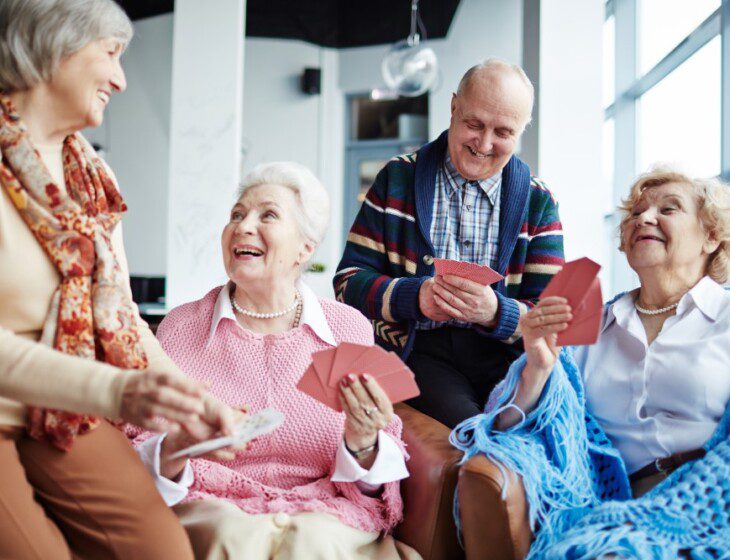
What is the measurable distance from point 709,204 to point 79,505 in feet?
5.60

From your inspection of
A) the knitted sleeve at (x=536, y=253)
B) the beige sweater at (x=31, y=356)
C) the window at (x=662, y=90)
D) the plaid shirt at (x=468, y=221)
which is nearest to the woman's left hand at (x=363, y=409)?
the beige sweater at (x=31, y=356)

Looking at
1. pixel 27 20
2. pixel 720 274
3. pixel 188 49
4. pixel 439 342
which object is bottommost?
pixel 439 342

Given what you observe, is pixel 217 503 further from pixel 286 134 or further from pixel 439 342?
pixel 286 134

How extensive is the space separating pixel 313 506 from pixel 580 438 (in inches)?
28.3

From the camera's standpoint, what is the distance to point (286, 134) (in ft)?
30.0

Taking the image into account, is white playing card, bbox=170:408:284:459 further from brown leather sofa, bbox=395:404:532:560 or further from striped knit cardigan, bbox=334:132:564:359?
striped knit cardigan, bbox=334:132:564:359

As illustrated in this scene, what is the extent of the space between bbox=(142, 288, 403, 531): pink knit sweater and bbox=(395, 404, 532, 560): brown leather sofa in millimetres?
69

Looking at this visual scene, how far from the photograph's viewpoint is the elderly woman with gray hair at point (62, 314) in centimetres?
117

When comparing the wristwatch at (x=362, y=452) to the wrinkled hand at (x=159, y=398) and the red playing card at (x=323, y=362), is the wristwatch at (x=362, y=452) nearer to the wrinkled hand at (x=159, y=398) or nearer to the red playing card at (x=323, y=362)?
the red playing card at (x=323, y=362)

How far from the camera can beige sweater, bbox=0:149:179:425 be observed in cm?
110

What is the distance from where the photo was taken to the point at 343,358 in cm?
144

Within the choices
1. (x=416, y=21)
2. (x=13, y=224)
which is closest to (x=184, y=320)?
(x=13, y=224)

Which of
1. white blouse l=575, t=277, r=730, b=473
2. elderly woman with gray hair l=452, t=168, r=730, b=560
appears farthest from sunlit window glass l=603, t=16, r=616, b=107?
white blouse l=575, t=277, r=730, b=473

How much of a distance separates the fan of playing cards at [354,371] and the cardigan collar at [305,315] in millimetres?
384
